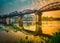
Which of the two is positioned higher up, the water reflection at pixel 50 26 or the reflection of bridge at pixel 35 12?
the reflection of bridge at pixel 35 12

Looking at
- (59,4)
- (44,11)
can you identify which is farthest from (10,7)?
(59,4)

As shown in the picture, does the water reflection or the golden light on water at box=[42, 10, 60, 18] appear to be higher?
the golden light on water at box=[42, 10, 60, 18]

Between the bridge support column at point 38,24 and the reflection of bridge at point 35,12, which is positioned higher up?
the reflection of bridge at point 35,12

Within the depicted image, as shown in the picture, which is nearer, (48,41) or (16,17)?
(48,41)

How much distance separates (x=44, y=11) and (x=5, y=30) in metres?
0.53

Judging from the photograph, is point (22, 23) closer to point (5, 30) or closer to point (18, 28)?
point (18, 28)

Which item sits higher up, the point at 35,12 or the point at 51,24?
the point at 35,12

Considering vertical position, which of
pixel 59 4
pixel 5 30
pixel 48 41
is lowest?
pixel 48 41

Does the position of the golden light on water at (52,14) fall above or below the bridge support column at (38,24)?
above

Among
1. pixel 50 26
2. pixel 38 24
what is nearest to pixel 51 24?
pixel 50 26

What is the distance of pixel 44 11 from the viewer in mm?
2025

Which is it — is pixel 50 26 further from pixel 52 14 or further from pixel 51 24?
pixel 52 14

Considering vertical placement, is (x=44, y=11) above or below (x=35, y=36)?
above

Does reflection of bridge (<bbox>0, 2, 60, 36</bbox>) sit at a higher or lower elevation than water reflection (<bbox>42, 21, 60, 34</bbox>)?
higher
